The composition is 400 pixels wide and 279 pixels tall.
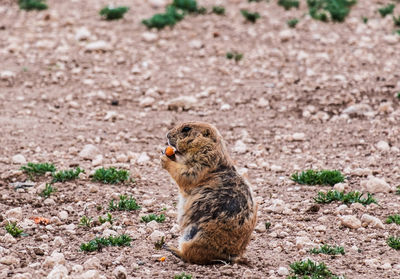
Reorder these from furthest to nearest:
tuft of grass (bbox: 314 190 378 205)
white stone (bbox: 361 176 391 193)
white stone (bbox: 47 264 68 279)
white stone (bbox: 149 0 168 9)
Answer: white stone (bbox: 149 0 168 9)
white stone (bbox: 361 176 391 193)
tuft of grass (bbox: 314 190 378 205)
white stone (bbox: 47 264 68 279)

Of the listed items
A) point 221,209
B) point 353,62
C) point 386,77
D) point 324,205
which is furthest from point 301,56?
point 221,209

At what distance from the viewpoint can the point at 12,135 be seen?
8984 mm

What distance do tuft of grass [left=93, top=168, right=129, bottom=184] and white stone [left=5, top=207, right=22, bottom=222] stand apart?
4.26 feet

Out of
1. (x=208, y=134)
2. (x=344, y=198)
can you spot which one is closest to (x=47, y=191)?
(x=208, y=134)

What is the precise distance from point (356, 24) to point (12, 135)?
25.1 ft

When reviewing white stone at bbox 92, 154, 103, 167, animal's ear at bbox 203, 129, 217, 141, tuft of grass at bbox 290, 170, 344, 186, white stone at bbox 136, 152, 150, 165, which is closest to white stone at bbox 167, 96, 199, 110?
white stone at bbox 136, 152, 150, 165

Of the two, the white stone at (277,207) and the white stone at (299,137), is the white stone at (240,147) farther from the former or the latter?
the white stone at (277,207)

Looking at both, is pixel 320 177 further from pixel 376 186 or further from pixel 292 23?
pixel 292 23

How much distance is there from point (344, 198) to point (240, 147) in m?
2.20

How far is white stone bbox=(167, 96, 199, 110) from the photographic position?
10180 mm

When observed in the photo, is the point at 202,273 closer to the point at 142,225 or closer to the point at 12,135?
the point at 142,225

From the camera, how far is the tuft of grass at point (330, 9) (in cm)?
1337

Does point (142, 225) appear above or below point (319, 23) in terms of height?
below

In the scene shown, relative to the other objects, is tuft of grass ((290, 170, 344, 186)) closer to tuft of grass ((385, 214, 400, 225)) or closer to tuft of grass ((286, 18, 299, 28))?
tuft of grass ((385, 214, 400, 225))
